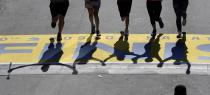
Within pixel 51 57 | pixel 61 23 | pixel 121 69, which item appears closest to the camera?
pixel 121 69

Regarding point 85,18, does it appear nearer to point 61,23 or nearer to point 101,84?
point 61,23

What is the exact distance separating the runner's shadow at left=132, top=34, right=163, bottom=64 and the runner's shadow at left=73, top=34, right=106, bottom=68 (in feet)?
3.60

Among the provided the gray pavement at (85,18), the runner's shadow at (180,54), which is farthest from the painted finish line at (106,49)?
the gray pavement at (85,18)

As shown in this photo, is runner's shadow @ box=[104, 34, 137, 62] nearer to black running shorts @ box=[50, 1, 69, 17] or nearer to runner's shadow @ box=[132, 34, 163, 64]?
runner's shadow @ box=[132, 34, 163, 64]

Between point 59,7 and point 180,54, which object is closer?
point 180,54

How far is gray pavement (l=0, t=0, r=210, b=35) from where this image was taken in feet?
45.9

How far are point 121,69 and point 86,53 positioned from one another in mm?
1270

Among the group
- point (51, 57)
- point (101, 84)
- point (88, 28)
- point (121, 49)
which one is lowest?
point (101, 84)

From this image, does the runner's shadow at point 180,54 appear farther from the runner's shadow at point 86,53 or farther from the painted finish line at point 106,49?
the runner's shadow at point 86,53

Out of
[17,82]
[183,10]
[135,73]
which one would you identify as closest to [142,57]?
[135,73]

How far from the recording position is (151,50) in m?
12.7

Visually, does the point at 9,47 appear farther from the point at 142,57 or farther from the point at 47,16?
the point at 142,57

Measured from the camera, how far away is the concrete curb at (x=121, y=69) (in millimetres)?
11672

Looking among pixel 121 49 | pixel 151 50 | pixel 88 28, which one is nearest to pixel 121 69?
pixel 121 49
